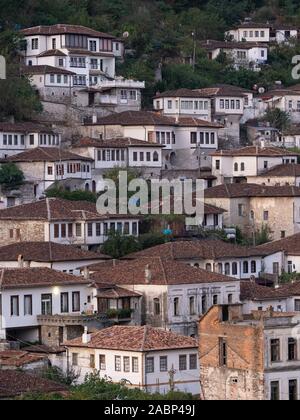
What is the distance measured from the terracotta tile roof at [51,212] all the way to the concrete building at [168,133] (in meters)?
13.9

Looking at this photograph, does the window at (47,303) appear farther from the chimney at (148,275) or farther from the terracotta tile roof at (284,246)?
the terracotta tile roof at (284,246)

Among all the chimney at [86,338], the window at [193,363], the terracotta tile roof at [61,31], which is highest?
the terracotta tile roof at [61,31]

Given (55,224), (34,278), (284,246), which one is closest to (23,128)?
(55,224)

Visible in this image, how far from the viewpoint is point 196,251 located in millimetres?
77062

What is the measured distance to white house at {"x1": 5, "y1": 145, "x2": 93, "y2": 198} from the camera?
87.6 m

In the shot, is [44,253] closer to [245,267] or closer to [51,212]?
[51,212]

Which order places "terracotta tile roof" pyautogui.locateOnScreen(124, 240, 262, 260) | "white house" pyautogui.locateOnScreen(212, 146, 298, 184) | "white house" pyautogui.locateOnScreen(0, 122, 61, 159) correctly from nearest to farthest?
"terracotta tile roof" pyautogui.locateOnScreen(124, 240, 262, 260) < "white house" pyautogui.locateOnScreen(0, 122, 61, 159) < "white house" pyautogui.locateOnScreen(212, 146, 298, 184)

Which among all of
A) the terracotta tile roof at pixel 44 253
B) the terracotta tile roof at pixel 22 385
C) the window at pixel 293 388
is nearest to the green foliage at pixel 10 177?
the terracotta tile roof at pixel 44 253

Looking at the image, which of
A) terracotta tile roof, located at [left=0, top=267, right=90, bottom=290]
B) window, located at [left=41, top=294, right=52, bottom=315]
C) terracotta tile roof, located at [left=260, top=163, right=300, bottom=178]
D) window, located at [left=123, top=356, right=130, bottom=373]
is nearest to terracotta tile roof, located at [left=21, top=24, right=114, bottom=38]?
terracotta tile roof, located at [left=260, top=163, right=300, bottom=178]

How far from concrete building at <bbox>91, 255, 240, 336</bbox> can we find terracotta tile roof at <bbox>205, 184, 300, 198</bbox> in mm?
15916

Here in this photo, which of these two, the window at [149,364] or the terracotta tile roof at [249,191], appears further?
the terracotta tile roof at [249,191]

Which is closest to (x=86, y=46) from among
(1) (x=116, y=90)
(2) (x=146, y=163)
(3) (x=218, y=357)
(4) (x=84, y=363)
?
(1) (x=116, y=90)

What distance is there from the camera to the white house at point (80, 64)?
98.2 meters

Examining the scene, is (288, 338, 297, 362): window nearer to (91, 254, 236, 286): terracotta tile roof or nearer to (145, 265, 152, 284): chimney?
(91, 254, 236, 286): terracotta tile roof
